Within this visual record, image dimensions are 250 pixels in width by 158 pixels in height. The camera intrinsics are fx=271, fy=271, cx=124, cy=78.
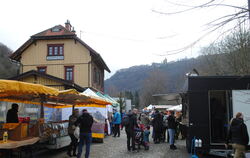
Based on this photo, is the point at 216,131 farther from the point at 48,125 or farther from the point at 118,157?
the point at 48,125

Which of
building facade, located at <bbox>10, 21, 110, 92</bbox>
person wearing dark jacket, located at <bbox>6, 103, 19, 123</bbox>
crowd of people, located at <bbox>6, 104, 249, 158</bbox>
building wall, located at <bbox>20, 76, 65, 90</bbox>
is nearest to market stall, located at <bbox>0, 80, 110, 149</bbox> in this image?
person wearing dark jacket, located at <bbox>6, 103, 19, 123</bbox>

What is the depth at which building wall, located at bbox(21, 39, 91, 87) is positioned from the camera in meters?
27.4

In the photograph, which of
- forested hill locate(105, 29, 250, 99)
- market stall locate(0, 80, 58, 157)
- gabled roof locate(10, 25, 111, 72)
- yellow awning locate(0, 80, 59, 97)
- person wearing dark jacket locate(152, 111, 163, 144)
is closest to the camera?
yellow awning locate(0, 80, 59, 97)

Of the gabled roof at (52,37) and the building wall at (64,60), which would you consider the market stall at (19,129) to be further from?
the gabled roof at (52,37)

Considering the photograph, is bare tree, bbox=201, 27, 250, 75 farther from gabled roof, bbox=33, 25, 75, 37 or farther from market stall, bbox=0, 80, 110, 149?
gabled roof, bbox=33, 25, 75, 37

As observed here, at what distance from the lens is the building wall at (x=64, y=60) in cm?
2739

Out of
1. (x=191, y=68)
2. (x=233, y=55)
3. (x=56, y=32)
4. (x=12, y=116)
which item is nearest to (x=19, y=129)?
(x=12, y=116)

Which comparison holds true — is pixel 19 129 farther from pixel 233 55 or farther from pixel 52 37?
pixel 52 37

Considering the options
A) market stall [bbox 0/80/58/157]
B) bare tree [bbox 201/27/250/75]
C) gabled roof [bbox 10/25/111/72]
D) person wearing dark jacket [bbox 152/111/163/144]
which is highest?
gabled roof [bbox 10/25/111/72]

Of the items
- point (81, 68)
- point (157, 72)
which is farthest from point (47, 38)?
point (157, 72)

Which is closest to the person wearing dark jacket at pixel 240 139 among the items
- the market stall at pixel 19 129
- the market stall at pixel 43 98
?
the market stall at pixel 43 98

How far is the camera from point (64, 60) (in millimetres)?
27969

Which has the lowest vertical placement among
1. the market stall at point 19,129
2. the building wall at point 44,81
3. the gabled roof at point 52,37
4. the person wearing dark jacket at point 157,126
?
the person wearing dark jacket at point 157,126

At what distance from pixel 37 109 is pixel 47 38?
13.5 meters
